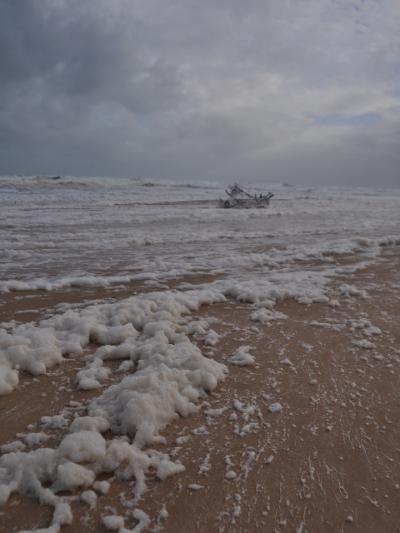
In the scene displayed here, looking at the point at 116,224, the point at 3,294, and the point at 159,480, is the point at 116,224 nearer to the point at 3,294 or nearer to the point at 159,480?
the point at 3,294

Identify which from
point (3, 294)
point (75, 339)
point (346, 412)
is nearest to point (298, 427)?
point (346, 412)

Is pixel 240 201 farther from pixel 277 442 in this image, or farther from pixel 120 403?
pixel 277 442

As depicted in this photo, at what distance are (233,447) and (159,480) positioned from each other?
0.42m

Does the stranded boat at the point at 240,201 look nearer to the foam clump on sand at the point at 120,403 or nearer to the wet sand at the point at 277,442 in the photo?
the foam clump on sand at the point at 120,403

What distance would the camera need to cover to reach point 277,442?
1925 millimetres

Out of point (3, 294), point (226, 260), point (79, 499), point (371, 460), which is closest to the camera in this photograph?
point (79, 499)

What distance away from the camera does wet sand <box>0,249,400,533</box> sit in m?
1.49

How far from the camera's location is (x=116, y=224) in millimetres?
11977

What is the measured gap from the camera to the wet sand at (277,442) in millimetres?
1491

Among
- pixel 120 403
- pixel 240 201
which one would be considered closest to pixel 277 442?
pixel 120 403

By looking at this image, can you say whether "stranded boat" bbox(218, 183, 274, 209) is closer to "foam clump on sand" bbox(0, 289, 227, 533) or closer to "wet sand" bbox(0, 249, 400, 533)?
"foam clump on sand" bbox(0, 289, 227, 533)

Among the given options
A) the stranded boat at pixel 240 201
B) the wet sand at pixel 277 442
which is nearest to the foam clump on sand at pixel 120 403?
the wet sand at pixel 277 442

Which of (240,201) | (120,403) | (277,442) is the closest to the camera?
(277,442)

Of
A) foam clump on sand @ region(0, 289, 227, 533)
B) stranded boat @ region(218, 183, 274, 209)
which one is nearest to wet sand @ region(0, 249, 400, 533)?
foam clump on sand @ region(0, 289, 227, 533)
